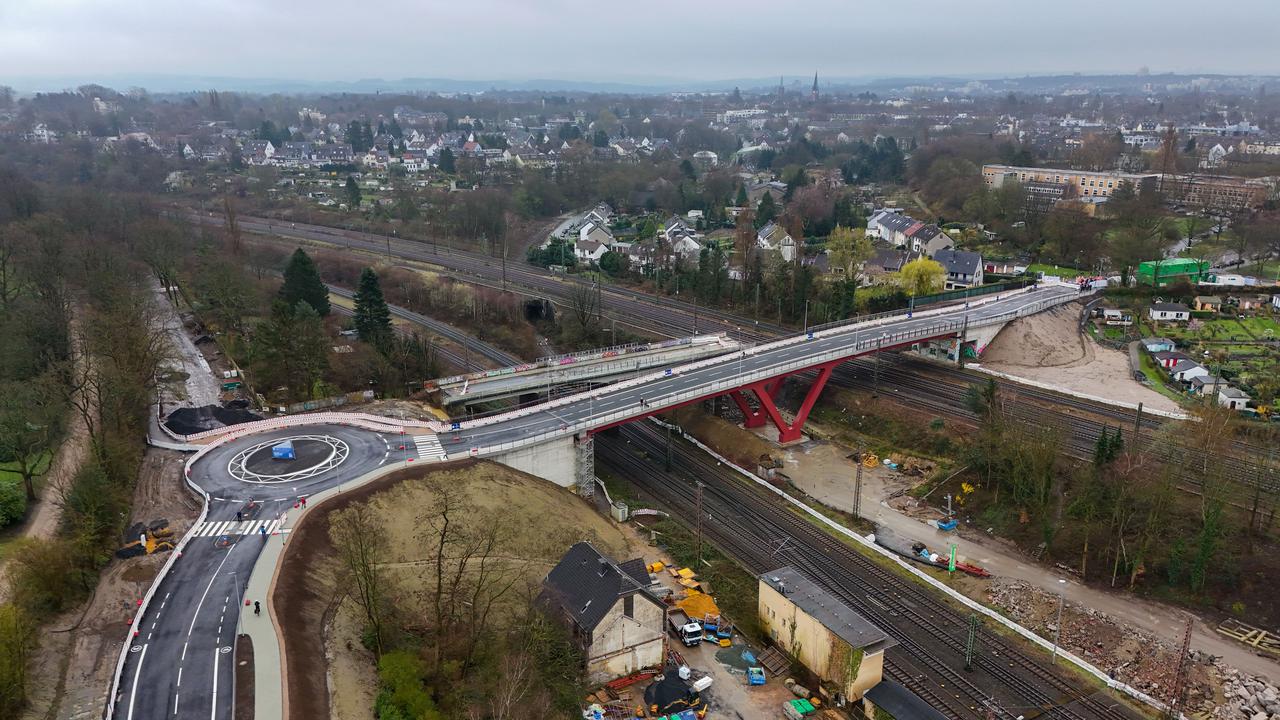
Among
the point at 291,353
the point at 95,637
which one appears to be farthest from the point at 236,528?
the point at 291,353

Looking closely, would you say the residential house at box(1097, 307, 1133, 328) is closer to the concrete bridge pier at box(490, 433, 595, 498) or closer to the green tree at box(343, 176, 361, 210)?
the concrete bridge pier at box(490, 433, 595, 498)

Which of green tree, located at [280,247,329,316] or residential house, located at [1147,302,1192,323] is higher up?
green tree, located at [280,247,329,316]

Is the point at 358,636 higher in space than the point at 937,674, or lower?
higher

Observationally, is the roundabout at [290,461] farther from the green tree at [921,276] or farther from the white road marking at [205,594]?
the green tree at [921,276]

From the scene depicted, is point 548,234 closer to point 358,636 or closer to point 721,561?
point 721,561

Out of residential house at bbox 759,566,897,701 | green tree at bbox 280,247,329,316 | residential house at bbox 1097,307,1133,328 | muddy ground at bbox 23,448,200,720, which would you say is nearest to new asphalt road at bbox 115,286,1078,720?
muddy ground at bbox 23,448,200,720

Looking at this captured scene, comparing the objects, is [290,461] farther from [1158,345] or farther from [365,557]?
[1158,345]

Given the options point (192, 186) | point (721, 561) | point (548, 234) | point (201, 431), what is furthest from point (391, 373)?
point (192, 186)
